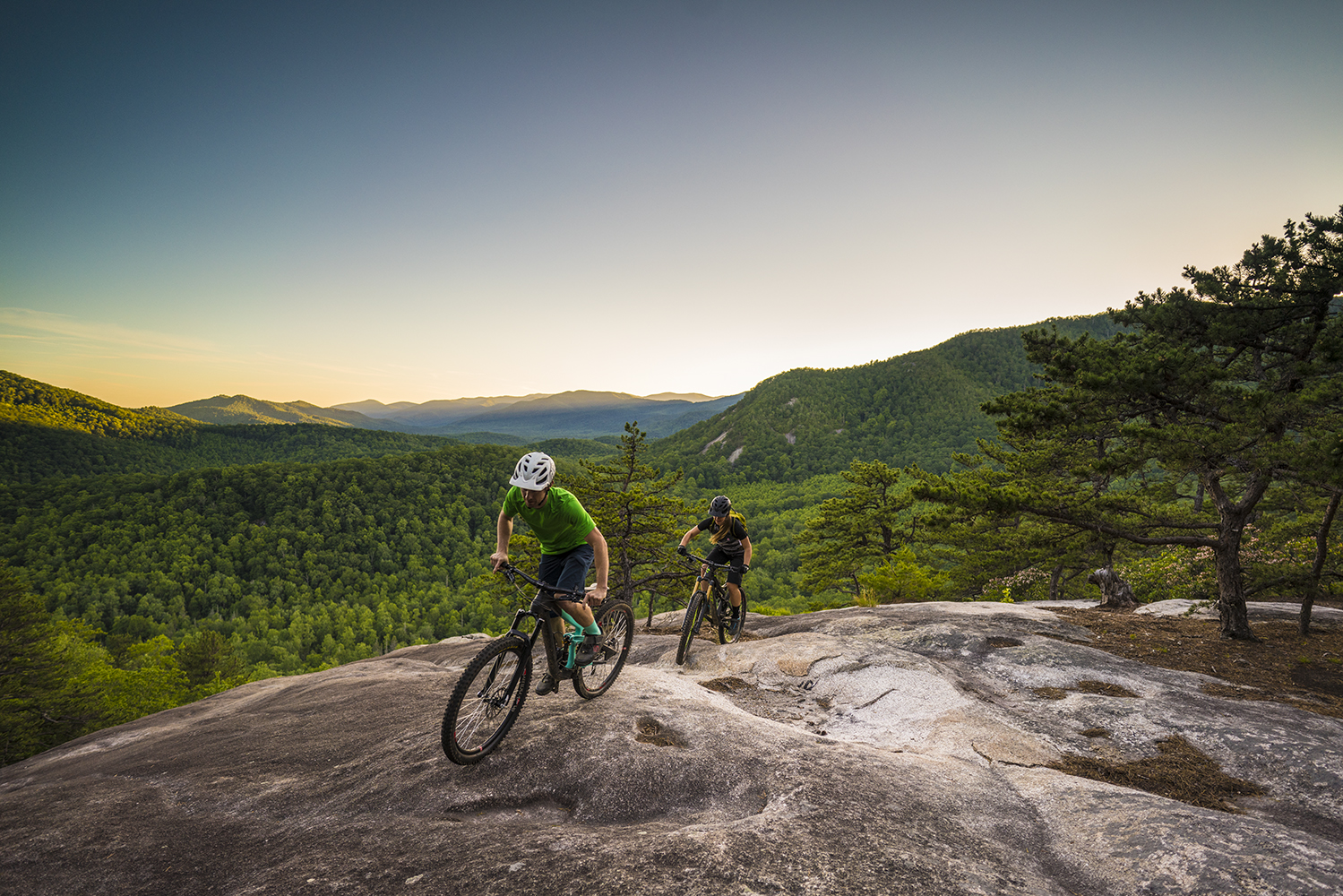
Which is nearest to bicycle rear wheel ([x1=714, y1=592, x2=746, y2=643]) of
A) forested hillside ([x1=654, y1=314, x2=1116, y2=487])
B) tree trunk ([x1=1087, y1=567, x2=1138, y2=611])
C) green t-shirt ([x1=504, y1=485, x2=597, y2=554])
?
green t-shirt ([x1=504, y1=485, x2=597, y2=554])

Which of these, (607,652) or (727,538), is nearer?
(607,652)

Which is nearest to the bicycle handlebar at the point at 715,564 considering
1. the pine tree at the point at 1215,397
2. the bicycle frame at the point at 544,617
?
the bicycle frame at the point at 544,617

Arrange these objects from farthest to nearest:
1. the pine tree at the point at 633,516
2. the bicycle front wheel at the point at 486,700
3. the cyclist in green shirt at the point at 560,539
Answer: the pine tree at the point at 633,516
the cyclist in green shirt at the point at 560,539
the bicycle front wheel at the point at 486,700

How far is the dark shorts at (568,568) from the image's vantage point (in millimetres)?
5762

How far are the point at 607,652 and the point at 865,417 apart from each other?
151m

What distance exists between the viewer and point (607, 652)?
6508mm

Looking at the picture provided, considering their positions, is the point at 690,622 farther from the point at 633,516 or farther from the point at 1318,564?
the point at 1318,564

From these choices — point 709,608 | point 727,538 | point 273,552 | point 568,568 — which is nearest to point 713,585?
point 709,608

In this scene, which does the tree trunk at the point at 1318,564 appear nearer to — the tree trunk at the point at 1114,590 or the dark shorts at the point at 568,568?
the tree trunk at the point at 1114,590

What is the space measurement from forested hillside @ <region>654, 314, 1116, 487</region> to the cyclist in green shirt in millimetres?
115556

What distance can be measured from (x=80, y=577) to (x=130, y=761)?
422ft

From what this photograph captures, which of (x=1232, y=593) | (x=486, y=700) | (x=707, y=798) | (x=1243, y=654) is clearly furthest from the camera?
(x=1232, y=593)

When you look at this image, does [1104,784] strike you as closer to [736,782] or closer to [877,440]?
[736,782]

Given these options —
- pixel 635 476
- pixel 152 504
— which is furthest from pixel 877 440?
pixel 152 504
